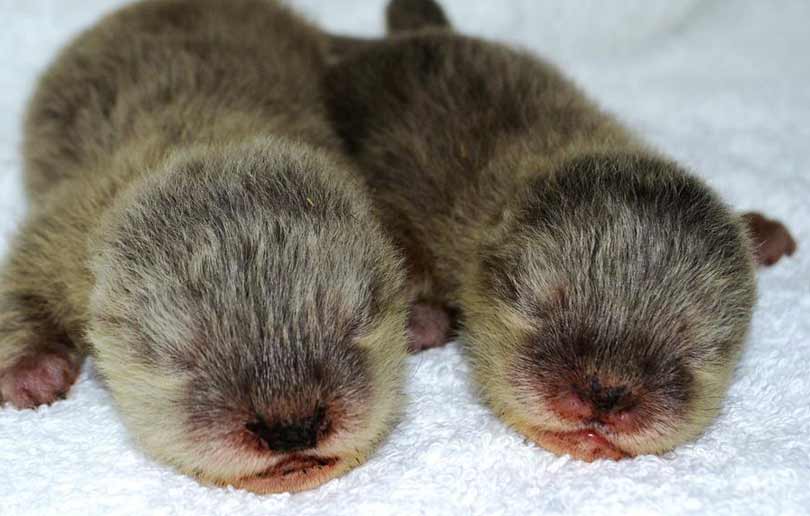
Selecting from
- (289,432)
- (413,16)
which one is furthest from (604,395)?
(413,16)

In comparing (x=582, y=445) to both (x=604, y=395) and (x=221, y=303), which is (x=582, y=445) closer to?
(x=604, y=395)

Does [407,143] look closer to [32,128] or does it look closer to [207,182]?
[207,182]

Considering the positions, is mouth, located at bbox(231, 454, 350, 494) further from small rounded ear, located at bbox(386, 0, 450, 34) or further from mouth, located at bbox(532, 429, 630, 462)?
small rounded ear, located at bbox(386, 0, 450, 34)

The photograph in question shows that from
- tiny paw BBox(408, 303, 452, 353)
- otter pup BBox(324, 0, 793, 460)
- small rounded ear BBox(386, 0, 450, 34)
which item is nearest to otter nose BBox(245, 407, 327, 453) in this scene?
otter pup BBox(324, 0, 793, 460)

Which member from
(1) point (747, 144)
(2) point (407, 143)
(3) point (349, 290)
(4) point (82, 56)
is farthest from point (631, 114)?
(3) point (349, 290)

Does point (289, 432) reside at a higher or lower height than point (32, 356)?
higher
